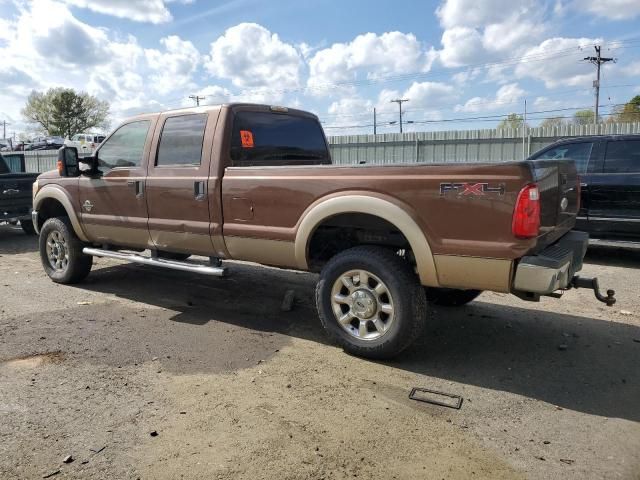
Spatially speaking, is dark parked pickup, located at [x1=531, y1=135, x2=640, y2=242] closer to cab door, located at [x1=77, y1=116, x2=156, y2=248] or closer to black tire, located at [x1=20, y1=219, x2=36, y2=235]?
cab door, located at [x1=77, y1=116, x2=156, y2=248]

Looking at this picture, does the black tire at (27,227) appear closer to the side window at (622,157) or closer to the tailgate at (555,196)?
the tailgate at (555,196)

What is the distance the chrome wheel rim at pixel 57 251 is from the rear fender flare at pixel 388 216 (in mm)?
3959

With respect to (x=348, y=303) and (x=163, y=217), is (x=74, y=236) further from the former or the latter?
(x=348, y=303)

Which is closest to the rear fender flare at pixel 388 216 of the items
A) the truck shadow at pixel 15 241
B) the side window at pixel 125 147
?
the side window at pixel 125 147

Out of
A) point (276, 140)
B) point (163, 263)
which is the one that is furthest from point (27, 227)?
point (276, 140)

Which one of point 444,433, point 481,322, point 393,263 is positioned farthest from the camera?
point 481,322

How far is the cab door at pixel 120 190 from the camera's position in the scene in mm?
5750

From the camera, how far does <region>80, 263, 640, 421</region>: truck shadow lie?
3873 mm

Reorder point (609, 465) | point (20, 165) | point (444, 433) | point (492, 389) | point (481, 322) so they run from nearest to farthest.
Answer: point (609, 465)
point (444, 433)
point (492, 389)
point (481, 322)
point (20, 165)

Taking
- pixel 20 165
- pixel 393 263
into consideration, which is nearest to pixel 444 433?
pixel 393 263

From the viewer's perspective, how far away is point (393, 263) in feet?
13.5

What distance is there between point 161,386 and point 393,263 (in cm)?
195

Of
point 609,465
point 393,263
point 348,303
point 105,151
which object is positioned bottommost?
point 609,465

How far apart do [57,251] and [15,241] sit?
195 inches
